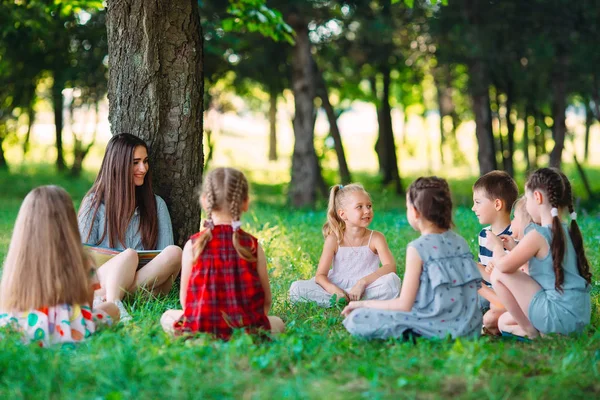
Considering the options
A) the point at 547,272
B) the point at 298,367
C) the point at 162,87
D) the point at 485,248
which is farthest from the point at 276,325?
the point at 162,87

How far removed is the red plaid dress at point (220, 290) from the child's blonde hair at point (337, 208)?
5.79 feet

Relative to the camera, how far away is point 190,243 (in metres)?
4.50

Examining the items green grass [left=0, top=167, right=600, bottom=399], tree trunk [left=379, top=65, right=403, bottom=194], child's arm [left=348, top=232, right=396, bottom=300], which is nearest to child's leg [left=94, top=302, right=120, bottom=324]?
green grass [left=0, top=167, right=600, bottom=399]

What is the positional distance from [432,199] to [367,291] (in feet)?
5.91

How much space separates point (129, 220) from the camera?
5793mm

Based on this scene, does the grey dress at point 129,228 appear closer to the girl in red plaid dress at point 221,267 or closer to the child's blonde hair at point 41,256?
the child's blonde hair at point 41,256

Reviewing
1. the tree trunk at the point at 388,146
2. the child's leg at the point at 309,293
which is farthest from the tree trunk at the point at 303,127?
the child's leg at the point at 309,293

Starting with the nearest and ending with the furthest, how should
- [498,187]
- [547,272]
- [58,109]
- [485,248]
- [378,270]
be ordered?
[547,272]
[498,187]
[485,248]
[378,270]
[58,109]

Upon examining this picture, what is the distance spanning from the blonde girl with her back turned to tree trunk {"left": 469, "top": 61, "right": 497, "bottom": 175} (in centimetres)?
901

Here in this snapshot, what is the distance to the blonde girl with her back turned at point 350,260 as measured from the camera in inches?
236

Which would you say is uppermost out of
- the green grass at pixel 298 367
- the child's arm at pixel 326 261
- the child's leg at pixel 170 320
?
the child's arm at pixel 326 261

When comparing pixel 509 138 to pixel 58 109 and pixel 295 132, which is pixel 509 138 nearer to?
pixel 295 132

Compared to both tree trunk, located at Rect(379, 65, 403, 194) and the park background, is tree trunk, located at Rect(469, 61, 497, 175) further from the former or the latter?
tree trunk, located at Rect(379, 65, 403, 194)

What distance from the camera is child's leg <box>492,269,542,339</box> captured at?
187 inches
